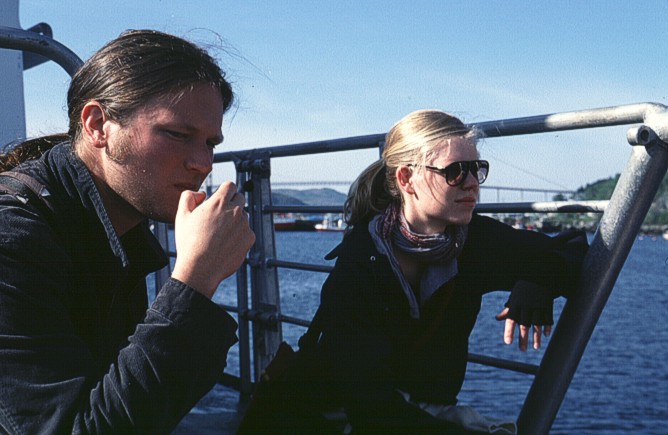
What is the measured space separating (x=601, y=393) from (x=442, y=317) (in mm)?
20516

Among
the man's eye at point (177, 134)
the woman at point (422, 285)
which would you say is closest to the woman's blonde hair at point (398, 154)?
the woman at point (422, 285)

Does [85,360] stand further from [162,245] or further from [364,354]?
[162,245]

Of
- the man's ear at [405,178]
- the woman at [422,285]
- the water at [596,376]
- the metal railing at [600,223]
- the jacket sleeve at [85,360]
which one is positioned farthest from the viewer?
the water at [596,376]

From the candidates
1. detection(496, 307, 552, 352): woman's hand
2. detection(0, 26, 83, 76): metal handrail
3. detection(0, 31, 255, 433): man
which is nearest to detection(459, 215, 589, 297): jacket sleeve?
detection(496, 307, 552, 352): woman's hand

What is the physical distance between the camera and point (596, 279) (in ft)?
6.51

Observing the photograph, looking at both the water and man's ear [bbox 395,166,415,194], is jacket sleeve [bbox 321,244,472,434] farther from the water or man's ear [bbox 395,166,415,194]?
the water

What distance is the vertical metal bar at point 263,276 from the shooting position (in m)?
3.78

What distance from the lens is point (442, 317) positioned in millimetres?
2102

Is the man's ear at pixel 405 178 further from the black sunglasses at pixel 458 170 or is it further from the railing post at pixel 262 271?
the railing post at pixel 262 271

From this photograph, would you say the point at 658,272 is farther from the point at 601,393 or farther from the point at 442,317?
the point at 442,317

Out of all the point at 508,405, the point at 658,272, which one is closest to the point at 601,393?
the point at 508,405

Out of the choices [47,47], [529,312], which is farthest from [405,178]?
Answer: [47,47]

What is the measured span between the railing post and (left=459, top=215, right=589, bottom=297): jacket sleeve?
171 centimetres

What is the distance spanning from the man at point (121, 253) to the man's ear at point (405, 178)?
69 centimetres
